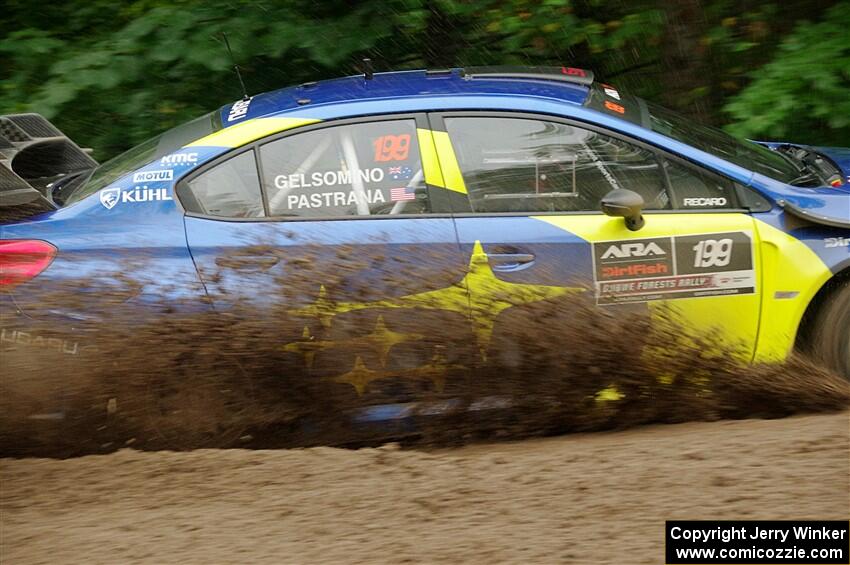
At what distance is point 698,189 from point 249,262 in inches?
79.2

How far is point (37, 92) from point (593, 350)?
5191 millimetres

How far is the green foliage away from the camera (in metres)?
6.38

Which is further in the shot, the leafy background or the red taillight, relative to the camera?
the leafy background

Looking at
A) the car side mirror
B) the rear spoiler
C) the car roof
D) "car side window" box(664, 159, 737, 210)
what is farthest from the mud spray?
the rear spoiler

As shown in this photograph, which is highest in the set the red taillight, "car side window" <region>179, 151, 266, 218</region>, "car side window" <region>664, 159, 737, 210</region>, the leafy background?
the leafy background

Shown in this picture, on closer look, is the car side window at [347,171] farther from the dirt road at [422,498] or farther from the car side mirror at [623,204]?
the dirt road at [422,498]

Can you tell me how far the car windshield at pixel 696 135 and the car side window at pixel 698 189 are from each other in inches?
6.9

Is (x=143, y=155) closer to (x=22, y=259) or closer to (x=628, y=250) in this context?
(x=22, y=259)

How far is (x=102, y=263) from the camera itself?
174 inches

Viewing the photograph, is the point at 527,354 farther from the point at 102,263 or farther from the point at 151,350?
the point at 102,263

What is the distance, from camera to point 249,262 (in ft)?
14.4

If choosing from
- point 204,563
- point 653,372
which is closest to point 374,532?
point 204,563

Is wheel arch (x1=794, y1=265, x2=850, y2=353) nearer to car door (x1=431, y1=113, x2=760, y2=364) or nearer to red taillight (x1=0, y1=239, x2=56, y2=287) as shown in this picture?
car door (x1=431, y1=113, x2=760, y2=364)

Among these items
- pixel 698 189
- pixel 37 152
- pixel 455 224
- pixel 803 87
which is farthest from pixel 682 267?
pixel 37 152
